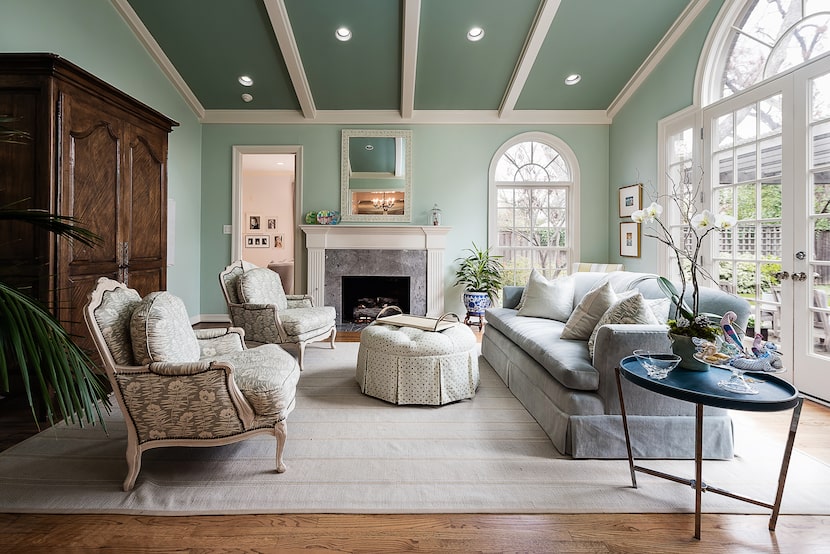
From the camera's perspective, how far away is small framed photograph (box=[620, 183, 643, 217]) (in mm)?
4875

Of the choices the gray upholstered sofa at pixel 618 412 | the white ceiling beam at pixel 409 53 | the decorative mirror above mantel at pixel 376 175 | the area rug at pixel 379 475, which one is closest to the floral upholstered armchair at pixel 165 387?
the area rug at pixel 379 475

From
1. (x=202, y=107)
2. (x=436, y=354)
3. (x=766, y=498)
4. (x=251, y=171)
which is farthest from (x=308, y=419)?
(x=251, y=171)

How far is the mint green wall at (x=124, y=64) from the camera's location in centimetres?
312

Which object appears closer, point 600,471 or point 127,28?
point 600,471

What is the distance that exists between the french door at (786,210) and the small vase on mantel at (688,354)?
6.73 ft

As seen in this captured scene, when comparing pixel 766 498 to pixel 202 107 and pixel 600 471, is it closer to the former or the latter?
pixel 600 471

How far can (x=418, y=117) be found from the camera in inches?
219

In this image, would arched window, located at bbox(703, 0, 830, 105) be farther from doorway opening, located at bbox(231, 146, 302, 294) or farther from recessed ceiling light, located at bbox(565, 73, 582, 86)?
doorway opening, located at bbox(231, 146, 302, 294)

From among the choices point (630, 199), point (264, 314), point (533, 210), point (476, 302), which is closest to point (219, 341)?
point (264, 314)

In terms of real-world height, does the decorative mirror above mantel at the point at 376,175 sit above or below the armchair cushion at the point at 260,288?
above

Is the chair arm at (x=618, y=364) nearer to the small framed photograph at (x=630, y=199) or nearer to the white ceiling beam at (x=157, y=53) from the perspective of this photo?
the small framed photograph at (x=630, y=199)

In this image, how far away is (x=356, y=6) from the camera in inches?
159

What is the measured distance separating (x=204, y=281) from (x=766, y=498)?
5.92 m

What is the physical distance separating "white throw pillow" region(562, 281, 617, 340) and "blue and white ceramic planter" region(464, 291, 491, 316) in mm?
2468
